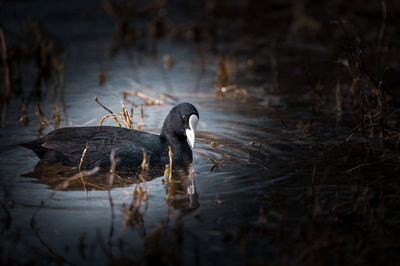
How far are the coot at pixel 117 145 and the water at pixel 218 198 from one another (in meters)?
0.17

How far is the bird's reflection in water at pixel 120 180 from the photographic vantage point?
413 centimetres

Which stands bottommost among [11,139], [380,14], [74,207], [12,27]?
[74,207]

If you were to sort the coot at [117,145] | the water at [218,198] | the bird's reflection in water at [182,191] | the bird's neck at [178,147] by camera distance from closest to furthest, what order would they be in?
the water at [218,198]
the bird's reflection in water at [182,191]
the coot at [117,145]
the bird's neck at [178,147]

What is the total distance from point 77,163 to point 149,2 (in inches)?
428

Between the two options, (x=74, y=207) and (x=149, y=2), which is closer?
(x=74, y=207)

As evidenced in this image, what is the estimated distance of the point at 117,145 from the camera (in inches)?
190

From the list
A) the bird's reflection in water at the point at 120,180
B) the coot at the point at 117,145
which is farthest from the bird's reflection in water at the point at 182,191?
the coot at the point at 117,145

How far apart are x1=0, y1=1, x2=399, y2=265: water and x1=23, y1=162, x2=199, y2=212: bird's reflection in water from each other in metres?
0.02

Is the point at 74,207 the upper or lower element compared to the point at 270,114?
lower

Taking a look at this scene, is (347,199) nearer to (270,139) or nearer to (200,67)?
(270,139)

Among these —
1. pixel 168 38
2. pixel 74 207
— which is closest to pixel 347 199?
pixel 74 207

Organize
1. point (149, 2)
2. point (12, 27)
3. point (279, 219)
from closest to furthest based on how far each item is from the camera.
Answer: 1. point (279, 219)
2. point (12, 27)
3. point (149, 2)

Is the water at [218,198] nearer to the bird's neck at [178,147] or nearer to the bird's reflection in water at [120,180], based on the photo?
the bird's reflection in water at [120,180]

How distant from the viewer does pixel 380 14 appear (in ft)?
44.2
